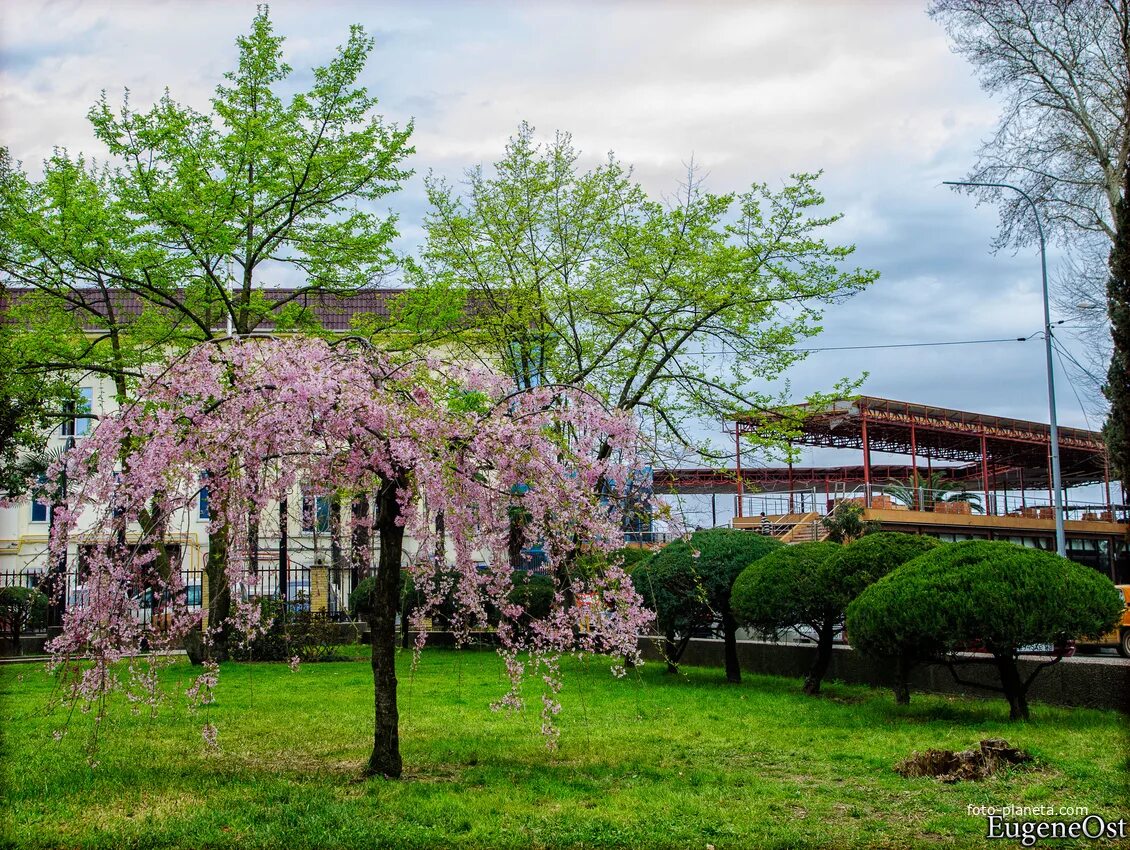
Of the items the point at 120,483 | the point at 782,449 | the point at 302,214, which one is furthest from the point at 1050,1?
the point at 120,483

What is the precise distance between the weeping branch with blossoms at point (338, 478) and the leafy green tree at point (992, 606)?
10.5ft

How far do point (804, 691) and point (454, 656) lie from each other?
8.21m

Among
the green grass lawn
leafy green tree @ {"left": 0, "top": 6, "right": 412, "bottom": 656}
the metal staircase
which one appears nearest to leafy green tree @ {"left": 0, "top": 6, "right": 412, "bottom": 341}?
leafy green tree @ {"left": 0, "top": 6, "right": 412, "bottom": 656}

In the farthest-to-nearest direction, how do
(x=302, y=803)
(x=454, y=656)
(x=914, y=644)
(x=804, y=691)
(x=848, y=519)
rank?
1. (x=848, y=519)
2. (x=454, y=656)
3. (x=804, y=691)
4. (x=914, y=644)
5. (x=302, y=803)

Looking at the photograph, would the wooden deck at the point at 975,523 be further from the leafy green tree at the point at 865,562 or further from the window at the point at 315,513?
the window at the point at 315,513

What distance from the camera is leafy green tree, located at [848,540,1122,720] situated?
907cm

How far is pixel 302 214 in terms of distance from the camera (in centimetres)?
1689

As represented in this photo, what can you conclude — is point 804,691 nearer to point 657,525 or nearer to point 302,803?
point 657,525

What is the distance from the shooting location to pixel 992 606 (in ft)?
29.8

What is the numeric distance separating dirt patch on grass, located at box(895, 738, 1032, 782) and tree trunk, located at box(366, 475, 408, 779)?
3.91 m

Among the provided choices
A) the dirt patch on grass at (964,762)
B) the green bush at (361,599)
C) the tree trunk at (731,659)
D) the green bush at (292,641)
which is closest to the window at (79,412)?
the green bush at (292,641)

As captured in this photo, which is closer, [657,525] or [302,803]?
[302,803]

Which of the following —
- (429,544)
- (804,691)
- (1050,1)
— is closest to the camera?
(429,544)

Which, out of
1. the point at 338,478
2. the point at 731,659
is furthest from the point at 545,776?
the point at 731,659
